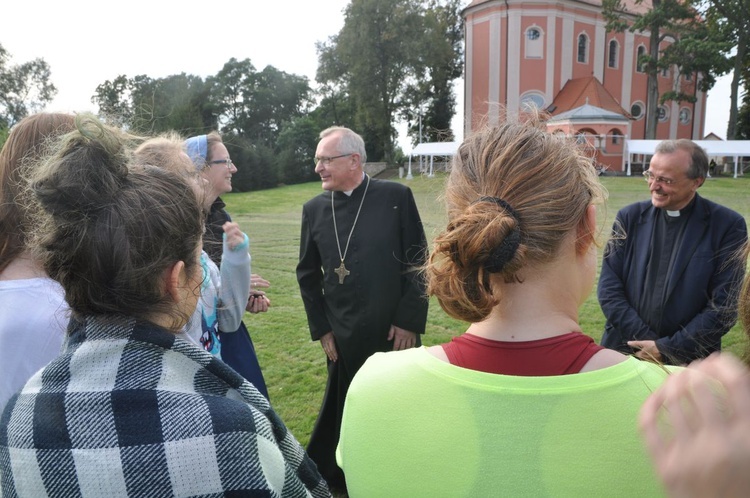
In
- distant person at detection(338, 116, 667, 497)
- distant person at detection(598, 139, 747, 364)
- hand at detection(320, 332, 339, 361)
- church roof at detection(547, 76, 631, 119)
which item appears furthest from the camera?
church roof at detection(547, 76, 631, 119)

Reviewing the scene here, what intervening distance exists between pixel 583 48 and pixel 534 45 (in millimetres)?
4967

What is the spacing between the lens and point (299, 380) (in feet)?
17.8

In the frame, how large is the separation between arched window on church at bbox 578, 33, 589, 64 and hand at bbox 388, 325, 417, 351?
43.5 m

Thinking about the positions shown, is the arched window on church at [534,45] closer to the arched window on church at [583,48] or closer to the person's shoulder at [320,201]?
the arched window on church at [583,48]

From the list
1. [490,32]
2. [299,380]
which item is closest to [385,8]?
[490,32]

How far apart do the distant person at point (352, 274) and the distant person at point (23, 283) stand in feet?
7.03

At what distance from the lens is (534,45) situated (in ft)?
130

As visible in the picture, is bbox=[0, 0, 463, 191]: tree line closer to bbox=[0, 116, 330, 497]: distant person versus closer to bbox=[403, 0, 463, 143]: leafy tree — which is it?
bbox=[403, 0, 463, 143]: leafy tree

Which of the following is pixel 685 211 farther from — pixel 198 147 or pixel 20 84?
pixel 20 84

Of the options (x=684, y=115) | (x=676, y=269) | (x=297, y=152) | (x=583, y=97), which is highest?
(x=583, y=97)

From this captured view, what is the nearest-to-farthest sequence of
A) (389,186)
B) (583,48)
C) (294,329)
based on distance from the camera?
(389,186), (294,329), (583,48)

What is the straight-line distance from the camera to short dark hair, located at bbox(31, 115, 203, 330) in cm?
122

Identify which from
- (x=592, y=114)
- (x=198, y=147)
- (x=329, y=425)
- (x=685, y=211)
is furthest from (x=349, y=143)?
(x=592, y=114)

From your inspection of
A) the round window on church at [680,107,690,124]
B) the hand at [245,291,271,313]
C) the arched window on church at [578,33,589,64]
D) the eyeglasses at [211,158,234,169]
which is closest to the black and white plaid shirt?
the hand at [245,291,271,313]
